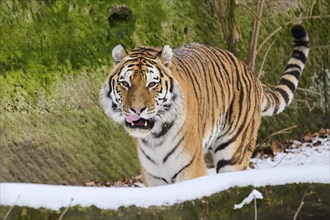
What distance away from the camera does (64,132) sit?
8758 mm

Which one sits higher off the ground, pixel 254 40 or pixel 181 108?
pixel 181 108

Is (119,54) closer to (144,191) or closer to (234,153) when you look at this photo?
(234,153)

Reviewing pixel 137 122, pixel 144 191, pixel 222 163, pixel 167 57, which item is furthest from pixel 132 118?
pixel 144 191

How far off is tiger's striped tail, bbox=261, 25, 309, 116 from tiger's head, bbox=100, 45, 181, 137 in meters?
1.24

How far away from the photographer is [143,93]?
6020 millimetres

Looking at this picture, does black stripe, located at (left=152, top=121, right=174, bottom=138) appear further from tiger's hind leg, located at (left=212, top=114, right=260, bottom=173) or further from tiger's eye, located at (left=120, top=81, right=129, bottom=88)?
tiger's hind leg, located at (left=212, top=114, right=260, bottom=173)

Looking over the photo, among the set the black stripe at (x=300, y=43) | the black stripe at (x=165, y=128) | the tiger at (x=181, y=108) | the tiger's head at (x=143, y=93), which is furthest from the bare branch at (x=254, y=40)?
the black stripe at (x=165, y=128)

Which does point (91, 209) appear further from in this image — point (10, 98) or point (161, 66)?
point (10, 98)

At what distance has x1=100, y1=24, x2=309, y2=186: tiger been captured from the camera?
607 cm

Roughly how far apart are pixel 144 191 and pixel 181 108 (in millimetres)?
2783

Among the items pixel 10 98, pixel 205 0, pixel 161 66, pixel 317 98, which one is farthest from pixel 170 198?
pixel 317 98

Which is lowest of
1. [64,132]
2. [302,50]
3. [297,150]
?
[297,150]

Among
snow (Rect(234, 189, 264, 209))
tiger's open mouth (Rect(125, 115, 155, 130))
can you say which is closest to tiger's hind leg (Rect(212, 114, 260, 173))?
tiger's open mouth (Rect(125, 115, 155, 130))

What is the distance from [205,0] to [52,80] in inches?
69.0
